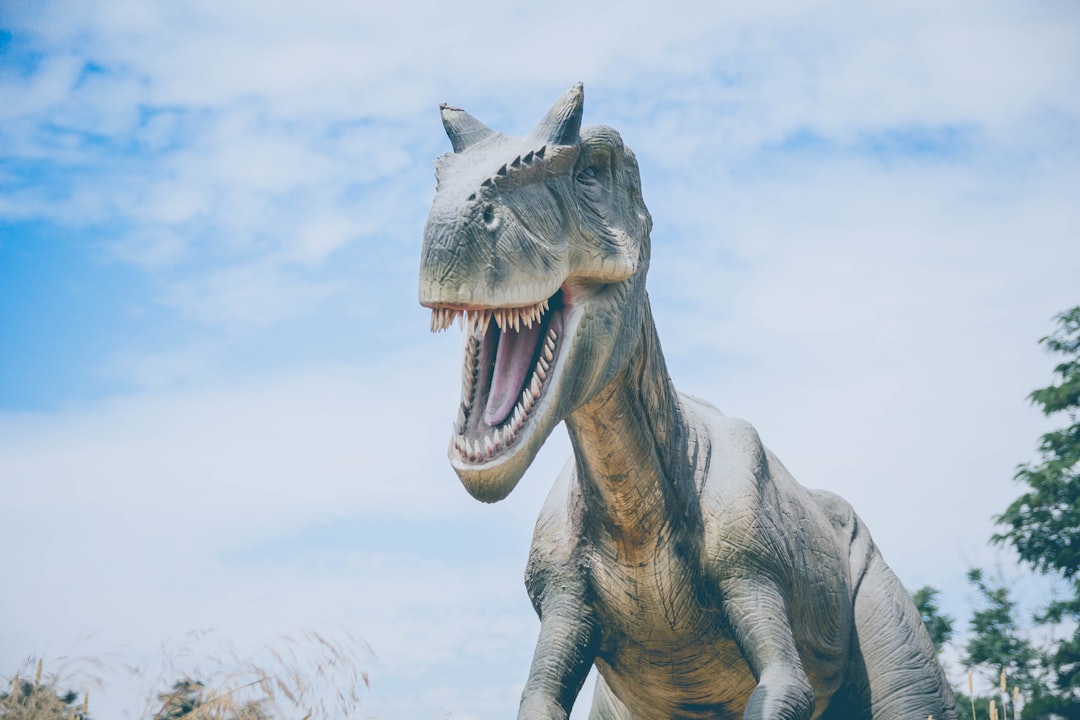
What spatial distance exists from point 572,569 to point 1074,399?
1460 centimetres

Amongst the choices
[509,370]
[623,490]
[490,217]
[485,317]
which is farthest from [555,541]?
[490,217]

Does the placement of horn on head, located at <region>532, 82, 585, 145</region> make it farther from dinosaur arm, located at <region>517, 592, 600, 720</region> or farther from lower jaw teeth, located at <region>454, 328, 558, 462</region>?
dinosaur arm, located at <region>517, 592, 600, 720</region>

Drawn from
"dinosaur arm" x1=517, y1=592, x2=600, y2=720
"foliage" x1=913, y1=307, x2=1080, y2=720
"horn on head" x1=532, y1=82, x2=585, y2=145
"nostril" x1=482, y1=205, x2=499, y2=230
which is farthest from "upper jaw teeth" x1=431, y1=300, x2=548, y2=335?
"foliage" x1=913, y1=307, x2=1080, y2=720

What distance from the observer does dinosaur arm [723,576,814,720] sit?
13.7 ft

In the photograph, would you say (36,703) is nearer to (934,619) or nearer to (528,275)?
(528,275)

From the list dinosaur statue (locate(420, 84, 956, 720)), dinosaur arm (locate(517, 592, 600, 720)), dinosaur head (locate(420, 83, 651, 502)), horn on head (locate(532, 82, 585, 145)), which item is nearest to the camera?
dinosaur head (locate(420, 83, 651, 502))

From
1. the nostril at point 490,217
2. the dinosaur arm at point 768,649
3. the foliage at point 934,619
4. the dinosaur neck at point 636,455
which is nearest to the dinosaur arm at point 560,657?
the dinosaur neck at point 636,455

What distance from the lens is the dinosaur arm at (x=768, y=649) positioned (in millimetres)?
4176

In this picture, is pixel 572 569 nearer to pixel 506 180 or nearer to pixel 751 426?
pixel 751 426

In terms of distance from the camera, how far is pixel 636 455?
174 inches

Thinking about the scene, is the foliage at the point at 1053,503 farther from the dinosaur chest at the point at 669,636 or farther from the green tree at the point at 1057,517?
the dinosaur chest at the point at 669,636

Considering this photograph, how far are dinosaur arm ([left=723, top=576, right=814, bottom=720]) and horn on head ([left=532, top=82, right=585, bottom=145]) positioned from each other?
1.51m

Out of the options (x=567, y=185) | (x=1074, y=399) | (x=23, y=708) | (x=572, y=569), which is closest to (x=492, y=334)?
(x=567, y=185)

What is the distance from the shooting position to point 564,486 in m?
4.91
